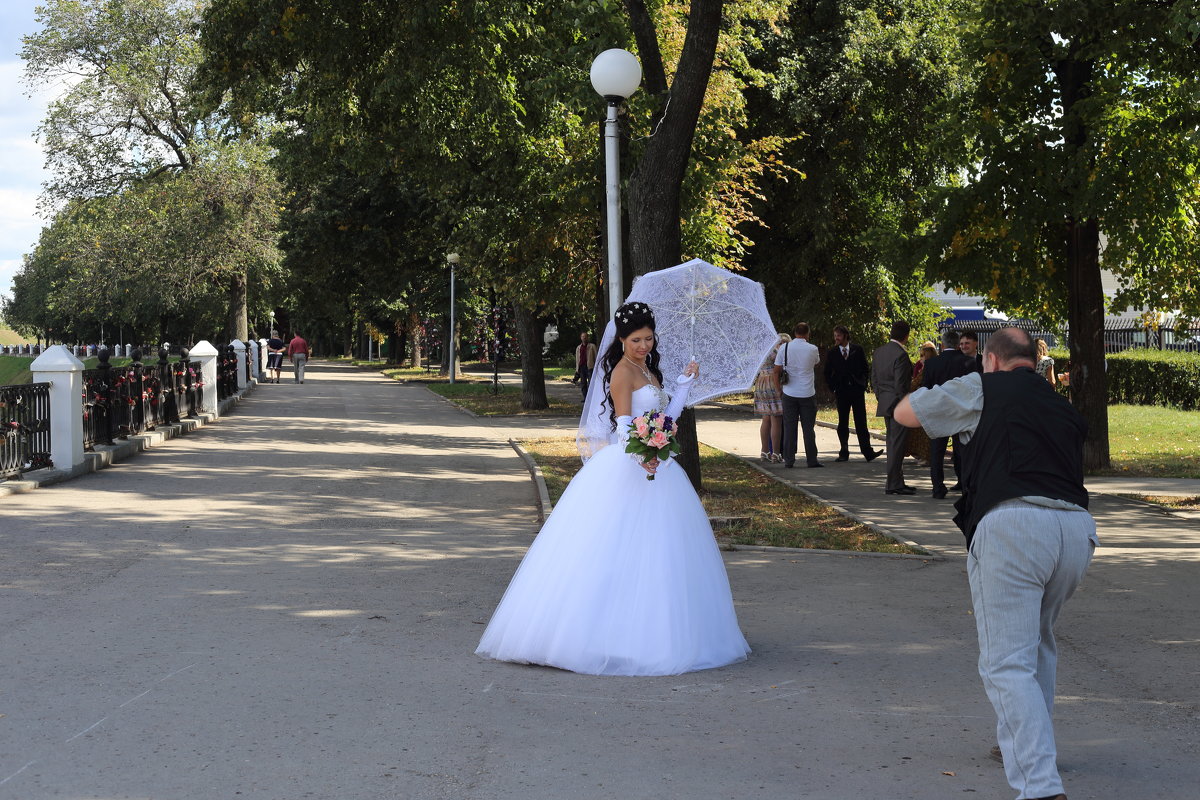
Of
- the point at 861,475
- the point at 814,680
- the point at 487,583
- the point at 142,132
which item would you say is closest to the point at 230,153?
the point at 142,132

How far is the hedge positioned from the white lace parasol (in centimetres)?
2307

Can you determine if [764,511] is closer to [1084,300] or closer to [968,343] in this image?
[968,343]

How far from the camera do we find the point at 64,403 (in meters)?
16.3

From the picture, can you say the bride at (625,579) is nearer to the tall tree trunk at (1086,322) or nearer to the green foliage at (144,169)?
the tall tree trunk at (1086,322)

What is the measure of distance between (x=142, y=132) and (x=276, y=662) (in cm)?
4385

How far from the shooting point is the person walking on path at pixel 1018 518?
4785 mm

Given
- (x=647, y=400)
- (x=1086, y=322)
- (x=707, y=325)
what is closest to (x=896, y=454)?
(x=1086, y=322)

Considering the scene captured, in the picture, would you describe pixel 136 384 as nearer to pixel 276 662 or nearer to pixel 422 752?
pixel 276 662

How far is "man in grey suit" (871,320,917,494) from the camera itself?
15039 mm

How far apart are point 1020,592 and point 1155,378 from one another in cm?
2751

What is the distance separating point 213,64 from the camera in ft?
57.6

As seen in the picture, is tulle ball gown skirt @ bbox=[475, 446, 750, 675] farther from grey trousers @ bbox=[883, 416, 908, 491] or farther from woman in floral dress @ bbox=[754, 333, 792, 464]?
woman in floral dress @ bbox=[754, 333, 792, 464]

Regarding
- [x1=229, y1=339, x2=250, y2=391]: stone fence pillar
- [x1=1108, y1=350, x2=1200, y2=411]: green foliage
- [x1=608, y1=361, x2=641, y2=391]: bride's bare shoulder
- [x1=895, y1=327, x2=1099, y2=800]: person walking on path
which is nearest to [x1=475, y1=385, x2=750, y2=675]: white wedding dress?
[x1=608, y1=361, x2=641, y2=391]: bride's bare shoulder

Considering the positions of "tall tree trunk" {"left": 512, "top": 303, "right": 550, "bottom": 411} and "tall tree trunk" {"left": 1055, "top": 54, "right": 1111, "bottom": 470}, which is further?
"tall tree trunk" {"left": 512, "top": 303, "right": 550, "bottom": 411}
